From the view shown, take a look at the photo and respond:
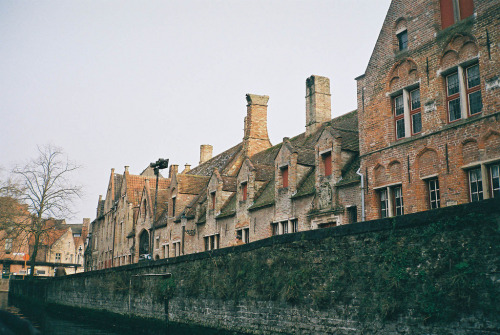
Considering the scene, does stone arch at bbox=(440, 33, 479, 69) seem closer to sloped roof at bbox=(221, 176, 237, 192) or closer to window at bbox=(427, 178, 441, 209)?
window at bbox=(427, 178, 441, 209)

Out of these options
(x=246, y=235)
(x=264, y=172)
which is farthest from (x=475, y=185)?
(x=264, y=172)

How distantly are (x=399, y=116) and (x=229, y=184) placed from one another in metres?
13.9

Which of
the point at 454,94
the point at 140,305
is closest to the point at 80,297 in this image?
the point at 140,305

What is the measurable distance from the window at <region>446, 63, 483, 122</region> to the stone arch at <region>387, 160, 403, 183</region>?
2.30 metres

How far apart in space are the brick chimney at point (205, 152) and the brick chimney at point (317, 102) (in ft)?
71.2

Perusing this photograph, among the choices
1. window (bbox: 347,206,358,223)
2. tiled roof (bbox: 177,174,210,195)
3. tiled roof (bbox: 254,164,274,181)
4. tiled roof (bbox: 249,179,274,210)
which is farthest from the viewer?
tiled roof (bbox: 177,174,210,195)

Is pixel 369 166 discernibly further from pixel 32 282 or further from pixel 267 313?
pixel 32 282

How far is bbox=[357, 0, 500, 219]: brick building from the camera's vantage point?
13578 mm

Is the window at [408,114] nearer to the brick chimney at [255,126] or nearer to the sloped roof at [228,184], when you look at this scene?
the sloped roof at [228,184]

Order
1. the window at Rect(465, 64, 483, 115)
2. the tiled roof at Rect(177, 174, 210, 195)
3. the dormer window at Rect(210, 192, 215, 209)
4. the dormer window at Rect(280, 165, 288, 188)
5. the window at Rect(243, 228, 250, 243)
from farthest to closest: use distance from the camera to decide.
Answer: the tiled roof at Rect(177, 174, 210, 195), the dormer window at Rect(210, 192, 215, 209), the window at Rect(243, 228, 250, 243), the dormer window at Rect(280, 165, 288, 188), the window at Rect(465, 64, 483, 115)

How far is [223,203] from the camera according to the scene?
27.9 metres

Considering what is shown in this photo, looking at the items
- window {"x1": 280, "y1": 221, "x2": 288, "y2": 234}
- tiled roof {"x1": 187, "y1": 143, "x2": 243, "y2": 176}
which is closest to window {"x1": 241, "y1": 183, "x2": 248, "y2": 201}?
window {"x1": 280, "y1": 221, "x2": 288, "y2": 234}

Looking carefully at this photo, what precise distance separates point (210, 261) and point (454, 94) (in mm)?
9573

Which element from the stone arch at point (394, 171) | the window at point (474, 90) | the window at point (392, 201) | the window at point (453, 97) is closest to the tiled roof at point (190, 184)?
the window at point (392, 201)
